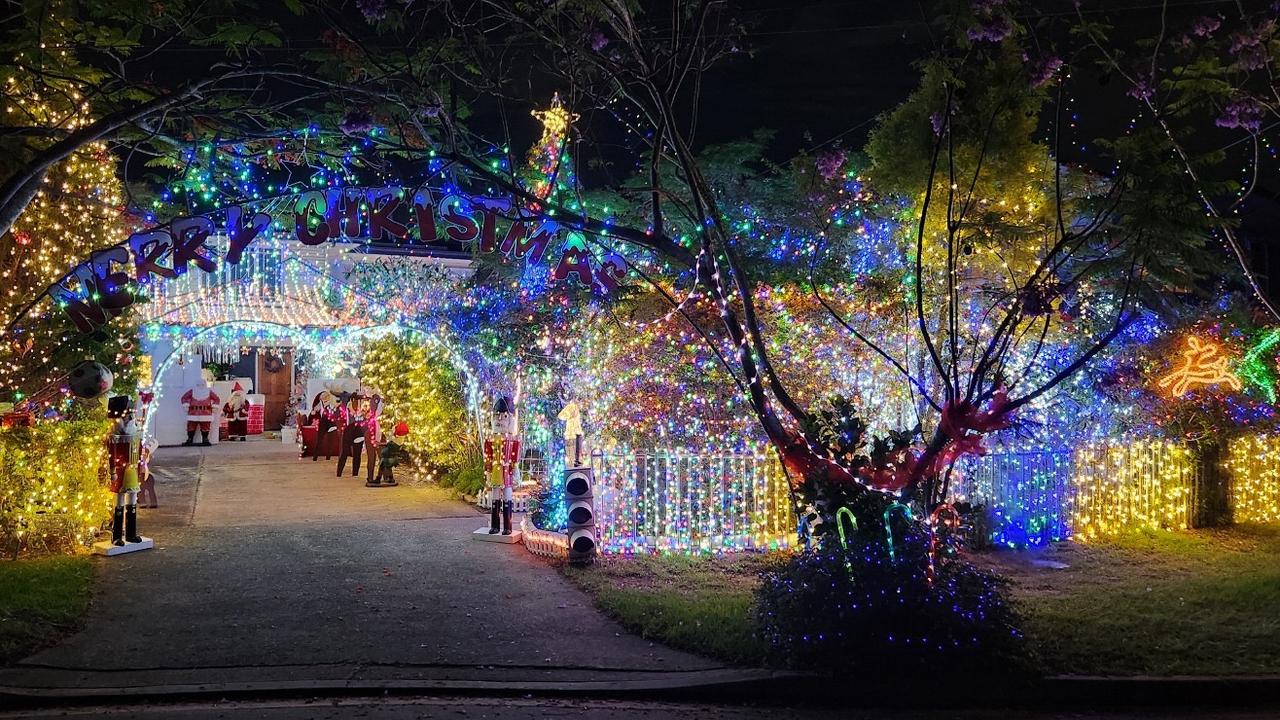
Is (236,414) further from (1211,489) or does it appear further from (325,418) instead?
(1211,489)

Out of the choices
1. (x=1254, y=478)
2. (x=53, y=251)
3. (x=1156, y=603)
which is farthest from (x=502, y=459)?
(x=1254, y=478)

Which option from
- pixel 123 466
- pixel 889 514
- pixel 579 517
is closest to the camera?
pixel 889 514

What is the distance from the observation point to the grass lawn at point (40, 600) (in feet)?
22.5

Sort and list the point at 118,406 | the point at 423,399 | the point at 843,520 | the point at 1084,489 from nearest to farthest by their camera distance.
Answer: the point at 843,520
the point at 118,406
the point at 1084,489
the point at 423,399

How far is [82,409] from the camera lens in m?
11.3

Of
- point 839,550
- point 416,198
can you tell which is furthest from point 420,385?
point 839,550

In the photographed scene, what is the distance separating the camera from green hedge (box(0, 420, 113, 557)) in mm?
9648

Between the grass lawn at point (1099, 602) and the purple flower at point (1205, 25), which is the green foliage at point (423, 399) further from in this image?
the purple flower at point (1205, 25)

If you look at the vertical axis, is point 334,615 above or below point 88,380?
below

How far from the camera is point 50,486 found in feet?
32.8

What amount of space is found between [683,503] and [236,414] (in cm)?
2199

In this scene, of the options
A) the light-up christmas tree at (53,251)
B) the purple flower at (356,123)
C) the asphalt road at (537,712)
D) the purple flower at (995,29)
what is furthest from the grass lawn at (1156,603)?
the light-up christmas tree at (53,251)

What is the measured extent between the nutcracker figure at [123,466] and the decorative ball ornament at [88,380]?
0.22 metres

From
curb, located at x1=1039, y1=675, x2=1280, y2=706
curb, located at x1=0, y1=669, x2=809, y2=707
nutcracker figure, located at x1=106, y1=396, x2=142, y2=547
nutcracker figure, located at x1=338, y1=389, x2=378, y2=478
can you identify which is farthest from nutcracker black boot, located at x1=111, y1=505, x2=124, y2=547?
curb, located at x1=1039, y1=675, x2=1280, y2=706
